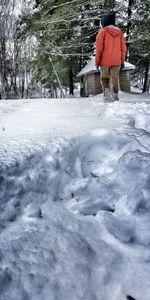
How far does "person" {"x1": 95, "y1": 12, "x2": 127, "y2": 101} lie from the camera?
7.62 m

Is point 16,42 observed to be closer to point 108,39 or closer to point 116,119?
point 108,39

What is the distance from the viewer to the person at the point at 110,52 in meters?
7.62

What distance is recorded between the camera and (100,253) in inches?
91.7

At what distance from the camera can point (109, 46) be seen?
778 centimetres

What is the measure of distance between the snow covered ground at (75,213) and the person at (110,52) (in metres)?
3.96

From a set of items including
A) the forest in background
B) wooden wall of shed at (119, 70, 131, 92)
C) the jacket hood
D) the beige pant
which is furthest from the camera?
wooden wall of shed at (119, 70, 131, 92)

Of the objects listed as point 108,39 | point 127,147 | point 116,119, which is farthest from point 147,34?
point 127,147

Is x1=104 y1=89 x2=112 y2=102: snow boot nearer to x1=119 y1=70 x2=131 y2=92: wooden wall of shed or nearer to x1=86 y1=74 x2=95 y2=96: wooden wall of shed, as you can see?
x1=86 y1=74 x2=95 y2=96: wooden wall of shed

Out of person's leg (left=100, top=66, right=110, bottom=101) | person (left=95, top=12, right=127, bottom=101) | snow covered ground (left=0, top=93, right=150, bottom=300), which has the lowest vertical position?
snow covered ground (left=0, top=93, right=150, bottom=300)

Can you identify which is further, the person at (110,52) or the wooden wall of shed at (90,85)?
the wooden wall of shed at (90,85)

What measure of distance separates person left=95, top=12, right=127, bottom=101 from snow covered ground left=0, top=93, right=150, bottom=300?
3.96 metres

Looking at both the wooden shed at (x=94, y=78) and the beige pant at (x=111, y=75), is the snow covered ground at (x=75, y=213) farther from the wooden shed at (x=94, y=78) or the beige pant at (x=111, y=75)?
the wooden shed at (x=94, y=78)

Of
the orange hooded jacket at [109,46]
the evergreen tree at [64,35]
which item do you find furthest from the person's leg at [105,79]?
the evergreen tree at [64,35]

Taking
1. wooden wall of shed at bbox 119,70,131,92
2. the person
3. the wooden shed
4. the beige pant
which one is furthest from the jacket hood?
wooden wall of shed at bbox 119,70,131,92
